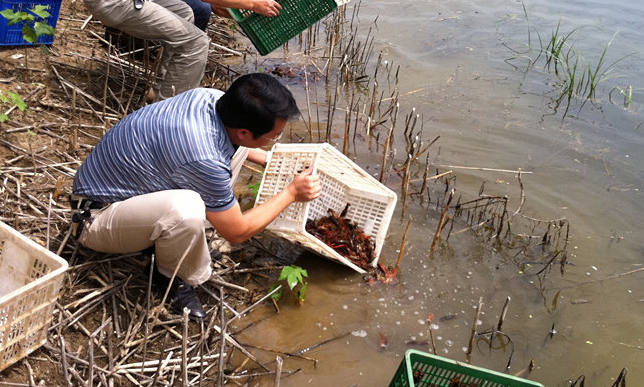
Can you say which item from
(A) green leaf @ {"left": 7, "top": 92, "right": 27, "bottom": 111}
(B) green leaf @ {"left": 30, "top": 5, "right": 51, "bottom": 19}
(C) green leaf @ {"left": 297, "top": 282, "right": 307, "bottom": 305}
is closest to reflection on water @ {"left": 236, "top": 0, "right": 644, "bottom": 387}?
(C) green leaf @ {"left": 297, "top": 282, "right": 307, "bottom": 305}

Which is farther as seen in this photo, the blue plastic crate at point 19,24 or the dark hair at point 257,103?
the blue plastic crate at point 19,24

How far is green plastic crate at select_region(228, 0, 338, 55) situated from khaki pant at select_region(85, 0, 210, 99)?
49 cm

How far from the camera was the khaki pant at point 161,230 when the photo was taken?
10.8 feet

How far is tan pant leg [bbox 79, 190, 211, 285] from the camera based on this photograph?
330 cm

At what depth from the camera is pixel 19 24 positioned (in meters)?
5.38

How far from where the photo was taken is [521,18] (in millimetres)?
8859

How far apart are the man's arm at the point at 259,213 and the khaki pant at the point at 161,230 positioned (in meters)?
0.13

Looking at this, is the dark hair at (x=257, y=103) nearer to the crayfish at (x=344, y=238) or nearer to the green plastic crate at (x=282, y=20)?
the crayfish at (x=344, y=238)

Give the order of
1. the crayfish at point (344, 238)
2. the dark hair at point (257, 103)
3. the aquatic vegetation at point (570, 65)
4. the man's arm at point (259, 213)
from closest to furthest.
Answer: the dark hair at point (257, 103), the man's arm at point (259, 213), the crayfish at point (344, 238), the aquatic vegetation at point (570, 65)

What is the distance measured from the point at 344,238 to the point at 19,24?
3384 millimetres

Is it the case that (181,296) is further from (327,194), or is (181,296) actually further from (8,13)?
(8,13)

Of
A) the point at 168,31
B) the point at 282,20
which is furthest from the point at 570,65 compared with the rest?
the point at 168,31

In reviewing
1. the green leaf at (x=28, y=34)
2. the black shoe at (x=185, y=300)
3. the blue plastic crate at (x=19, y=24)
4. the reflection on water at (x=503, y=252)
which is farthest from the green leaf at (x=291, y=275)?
the blue plastic crate at (x=19, y=24)

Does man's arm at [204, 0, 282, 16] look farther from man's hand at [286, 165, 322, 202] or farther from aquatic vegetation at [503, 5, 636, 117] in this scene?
aquatic vegetation at [503, 5, 636, 117]
